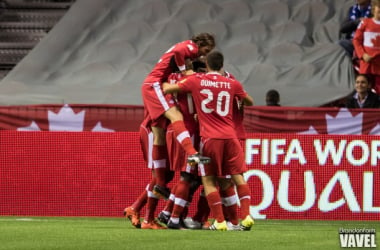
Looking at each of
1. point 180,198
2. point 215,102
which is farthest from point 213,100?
point 180,198

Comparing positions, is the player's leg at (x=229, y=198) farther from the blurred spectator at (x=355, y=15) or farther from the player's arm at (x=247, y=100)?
the blurred spectator at (x=355, y=15)

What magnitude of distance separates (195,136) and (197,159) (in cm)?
70

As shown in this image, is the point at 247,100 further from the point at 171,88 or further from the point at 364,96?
the point at 364,96

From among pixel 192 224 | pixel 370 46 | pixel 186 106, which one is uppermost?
pixel 370 46

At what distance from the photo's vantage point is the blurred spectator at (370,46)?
17328mm

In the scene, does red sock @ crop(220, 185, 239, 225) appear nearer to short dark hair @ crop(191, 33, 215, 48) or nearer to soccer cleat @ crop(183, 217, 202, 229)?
A: soccer cleat @ crop(183, 217, 202, 229)

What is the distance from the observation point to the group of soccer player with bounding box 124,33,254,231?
1192 cm

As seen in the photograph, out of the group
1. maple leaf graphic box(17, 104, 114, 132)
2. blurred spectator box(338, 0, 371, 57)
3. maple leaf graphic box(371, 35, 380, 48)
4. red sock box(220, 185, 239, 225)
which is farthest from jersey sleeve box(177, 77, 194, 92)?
blurred spectator box(338, 0, 371, 57)

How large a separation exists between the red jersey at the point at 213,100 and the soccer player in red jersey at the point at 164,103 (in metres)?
0.25

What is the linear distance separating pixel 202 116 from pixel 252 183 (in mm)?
3026

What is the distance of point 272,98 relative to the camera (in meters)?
17.4

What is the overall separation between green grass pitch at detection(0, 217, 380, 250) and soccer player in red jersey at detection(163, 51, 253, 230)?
54 cm

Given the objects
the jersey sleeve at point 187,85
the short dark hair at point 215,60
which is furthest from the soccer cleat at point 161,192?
the short dark hair at point 215,60

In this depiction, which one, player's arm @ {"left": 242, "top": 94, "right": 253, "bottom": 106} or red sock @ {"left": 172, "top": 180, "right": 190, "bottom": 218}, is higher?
player's arm @ {"left": 242, "top": 94, "right": 253, "bottom": 106}
